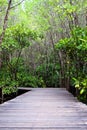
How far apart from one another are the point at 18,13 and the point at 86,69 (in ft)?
42.1

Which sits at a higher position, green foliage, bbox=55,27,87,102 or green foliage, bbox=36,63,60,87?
green foliage, bbox=55,27,87,102

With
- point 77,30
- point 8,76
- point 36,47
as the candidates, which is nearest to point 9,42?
point 8,76

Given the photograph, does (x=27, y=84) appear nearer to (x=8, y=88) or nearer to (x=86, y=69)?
(x=8, y=88)

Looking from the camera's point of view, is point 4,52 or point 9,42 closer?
point 9,42

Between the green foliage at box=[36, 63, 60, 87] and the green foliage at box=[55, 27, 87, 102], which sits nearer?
the green foliage at box=[55, 27, 87, 102]

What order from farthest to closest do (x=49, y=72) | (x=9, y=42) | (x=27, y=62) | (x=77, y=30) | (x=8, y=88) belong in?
(x=27, y=62) < (x=49, y=72) < (x=9, y=42) < (x=8, y=88) < (x=77, y=30)

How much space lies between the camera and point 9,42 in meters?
14.8

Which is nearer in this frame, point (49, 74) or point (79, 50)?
point (79, 50)

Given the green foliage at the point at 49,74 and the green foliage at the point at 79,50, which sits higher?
the green foliage at the point at 79,50

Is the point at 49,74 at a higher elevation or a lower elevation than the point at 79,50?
lower

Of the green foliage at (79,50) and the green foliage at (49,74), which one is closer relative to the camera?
the green foliage at (79,50)

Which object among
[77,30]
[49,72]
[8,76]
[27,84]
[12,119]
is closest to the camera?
[12,119]

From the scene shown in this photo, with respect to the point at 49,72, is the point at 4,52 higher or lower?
higher

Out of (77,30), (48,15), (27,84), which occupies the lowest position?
(27,84)
